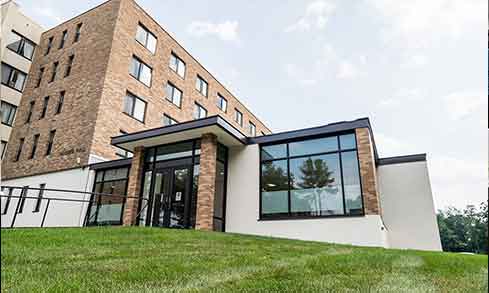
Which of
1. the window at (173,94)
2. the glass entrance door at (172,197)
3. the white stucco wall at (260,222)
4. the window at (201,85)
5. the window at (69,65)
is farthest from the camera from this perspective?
the window at (201,85)

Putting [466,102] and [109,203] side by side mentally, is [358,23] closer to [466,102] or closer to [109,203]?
[466,102]

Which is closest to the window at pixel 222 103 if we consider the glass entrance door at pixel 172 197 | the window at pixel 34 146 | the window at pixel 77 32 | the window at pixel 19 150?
the window at pixel 77 32

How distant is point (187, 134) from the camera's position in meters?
10.8

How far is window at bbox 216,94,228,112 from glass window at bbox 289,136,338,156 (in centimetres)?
1471

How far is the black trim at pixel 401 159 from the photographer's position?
10.8 metres

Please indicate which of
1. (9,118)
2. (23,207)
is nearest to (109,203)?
(23,207)

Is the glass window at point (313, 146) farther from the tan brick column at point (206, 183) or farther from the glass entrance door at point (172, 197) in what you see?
the glass entrance door at point (172, 197)

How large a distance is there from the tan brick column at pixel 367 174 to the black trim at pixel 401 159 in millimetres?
2373

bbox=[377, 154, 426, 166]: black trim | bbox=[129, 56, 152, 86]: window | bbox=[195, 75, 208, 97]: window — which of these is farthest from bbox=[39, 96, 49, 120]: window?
bbox=[377, 154, 426, 166]: black trim

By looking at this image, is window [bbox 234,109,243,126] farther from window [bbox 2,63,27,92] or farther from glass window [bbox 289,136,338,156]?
glass window [bbox 289,136,338,156]

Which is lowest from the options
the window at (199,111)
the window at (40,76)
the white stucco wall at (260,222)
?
the white stucco wall at (260,222)

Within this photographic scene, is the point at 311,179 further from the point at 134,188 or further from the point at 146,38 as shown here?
the point at 146,38

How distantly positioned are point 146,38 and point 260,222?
13724mm

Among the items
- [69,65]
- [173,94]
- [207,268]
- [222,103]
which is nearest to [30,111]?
[69,65]
